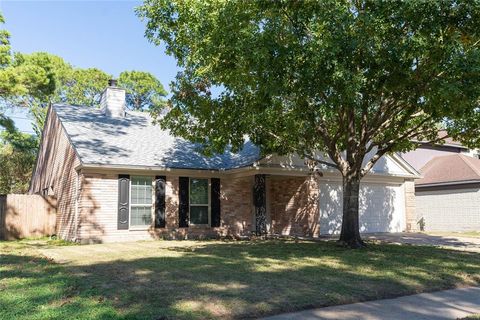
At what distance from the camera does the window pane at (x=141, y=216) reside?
16328 mm

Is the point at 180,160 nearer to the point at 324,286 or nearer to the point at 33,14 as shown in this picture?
the point at 33,14

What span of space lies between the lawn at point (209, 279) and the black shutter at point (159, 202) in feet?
13.0

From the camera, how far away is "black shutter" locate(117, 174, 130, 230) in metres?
16.0

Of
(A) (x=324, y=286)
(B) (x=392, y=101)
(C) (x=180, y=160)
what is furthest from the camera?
(C) (x=180, y=160)

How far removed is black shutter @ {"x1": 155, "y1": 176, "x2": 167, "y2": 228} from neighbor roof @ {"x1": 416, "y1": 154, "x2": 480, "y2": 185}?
50.5 feet

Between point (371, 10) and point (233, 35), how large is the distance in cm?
320

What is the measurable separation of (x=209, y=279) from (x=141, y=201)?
9.13 metres

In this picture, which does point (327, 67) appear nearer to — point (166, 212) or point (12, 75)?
point (166, 212)

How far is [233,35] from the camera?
34.9 ft

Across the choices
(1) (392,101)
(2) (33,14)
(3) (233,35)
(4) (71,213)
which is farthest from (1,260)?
(1) (392,101)

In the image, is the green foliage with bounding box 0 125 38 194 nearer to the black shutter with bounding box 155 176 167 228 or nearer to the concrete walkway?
the black shutter with bounding box 155 176 167 228

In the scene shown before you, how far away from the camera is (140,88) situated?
138ft

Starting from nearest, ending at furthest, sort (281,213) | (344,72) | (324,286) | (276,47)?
(324,286), (344,72), (276,47), (281,213)

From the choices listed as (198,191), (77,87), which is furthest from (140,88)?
(198,191)
